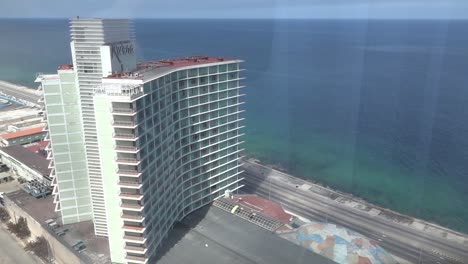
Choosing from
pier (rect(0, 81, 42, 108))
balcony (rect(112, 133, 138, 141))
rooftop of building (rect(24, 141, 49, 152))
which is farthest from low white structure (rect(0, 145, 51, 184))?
pier (rect(0, 81, 42, 108))

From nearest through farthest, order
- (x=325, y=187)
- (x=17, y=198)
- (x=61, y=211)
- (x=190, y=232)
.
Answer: (x=190, y=232) → (x=61, y=211) → (x=17, y=198) → (x=325, y=187)

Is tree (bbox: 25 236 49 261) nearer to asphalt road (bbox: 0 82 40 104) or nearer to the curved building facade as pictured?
the curved building facade

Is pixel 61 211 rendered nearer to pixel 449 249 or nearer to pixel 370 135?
pixel 449 249

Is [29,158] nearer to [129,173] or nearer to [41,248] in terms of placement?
[41,248]

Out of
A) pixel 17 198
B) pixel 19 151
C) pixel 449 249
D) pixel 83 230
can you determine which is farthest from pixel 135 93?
pixel 19 151

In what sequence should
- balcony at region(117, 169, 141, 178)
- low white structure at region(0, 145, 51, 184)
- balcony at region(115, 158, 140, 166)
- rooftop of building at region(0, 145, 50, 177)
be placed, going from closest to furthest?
1. balcony at region(115, 158, 140, 166)
2. balcony at region(117, 169, 141, 178)
3. low white structure at region(0, 145, 51, 184)
4. rooftop of building at region(0, 145, 50, 177)

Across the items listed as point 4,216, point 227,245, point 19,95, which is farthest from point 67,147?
point 19,95

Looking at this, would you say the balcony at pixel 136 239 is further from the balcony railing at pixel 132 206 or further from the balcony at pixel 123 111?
the balcony at pixel 123 111
